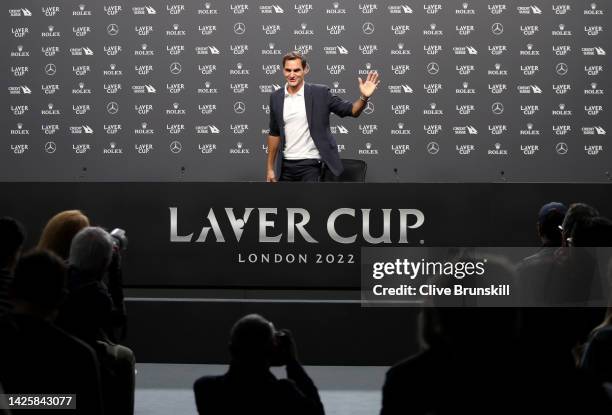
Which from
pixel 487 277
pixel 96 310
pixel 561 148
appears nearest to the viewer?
pixel 487 277

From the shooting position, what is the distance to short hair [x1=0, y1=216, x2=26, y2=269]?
3.05 meters

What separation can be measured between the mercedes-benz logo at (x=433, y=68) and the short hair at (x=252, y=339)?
632 cm

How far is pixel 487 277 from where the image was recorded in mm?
2125

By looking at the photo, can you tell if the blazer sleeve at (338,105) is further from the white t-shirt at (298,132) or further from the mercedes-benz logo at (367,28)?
the mercedes-benz logo at (367,28)

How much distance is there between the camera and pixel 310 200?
5961 mm

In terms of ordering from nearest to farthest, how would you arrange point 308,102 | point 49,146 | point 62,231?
point 62,231 < point 308,102 < point 49,146

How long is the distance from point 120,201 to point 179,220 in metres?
0.40

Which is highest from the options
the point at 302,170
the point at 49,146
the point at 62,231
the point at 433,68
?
the point at 433,68

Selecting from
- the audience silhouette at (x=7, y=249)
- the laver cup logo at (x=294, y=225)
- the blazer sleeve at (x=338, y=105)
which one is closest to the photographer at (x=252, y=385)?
the audience silhouette at (x=7, y=249)

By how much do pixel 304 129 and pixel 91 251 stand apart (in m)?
2.96

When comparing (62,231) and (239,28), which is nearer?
(62,231)

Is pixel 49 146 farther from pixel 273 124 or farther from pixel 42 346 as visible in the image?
pixel 42 346

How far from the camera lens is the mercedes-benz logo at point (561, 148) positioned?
823 centimetres

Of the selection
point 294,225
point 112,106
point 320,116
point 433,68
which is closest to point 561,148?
point 433,68
